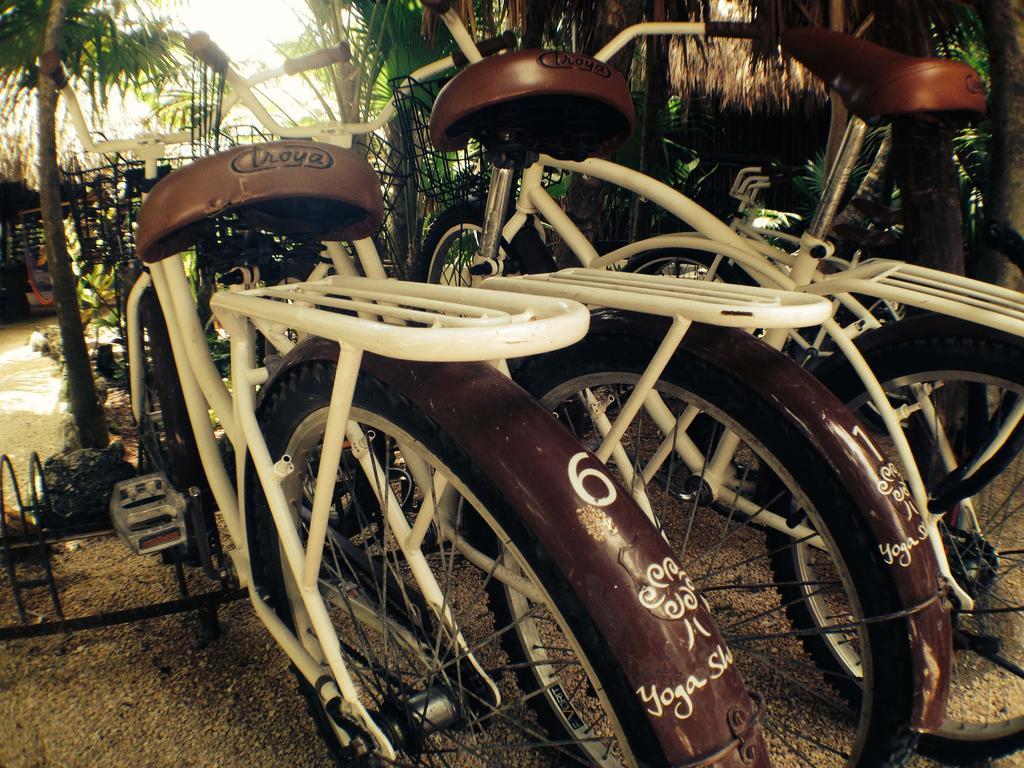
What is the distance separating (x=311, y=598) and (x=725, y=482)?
116 cm

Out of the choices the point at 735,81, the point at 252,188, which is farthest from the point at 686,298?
the point at 735,81

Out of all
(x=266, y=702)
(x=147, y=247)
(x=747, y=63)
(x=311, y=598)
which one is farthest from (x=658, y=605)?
(x=747, y=63)

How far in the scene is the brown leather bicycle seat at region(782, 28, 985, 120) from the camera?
122cm

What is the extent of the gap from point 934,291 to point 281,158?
1.25 m

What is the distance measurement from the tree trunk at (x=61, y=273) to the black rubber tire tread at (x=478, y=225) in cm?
164

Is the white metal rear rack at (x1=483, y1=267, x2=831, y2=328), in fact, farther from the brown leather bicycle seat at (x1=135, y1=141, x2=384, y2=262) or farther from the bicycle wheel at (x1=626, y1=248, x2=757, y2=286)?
the bicycle wheel at (x1=626, y1=248, x2=757, y2=286)

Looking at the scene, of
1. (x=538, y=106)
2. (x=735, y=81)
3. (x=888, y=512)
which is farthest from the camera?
(x=735, y=81)

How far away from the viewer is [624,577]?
0.75m

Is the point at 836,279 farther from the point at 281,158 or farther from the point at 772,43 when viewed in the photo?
the point at 772,43

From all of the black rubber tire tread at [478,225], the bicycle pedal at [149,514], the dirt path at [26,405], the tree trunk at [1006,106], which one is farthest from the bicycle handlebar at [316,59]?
the dirt path at [26,405]

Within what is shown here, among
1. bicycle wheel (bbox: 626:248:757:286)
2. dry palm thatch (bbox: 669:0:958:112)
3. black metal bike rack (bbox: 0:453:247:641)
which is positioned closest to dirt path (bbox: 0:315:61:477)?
black metal bike rack (bbox: 0:453:247:641)

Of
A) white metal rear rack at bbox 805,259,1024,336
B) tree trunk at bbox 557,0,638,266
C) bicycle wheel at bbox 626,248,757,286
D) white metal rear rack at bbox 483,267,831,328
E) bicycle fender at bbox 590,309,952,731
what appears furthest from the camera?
tree trunk at bbox 557,0,638,266

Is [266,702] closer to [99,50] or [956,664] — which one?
[956,664]

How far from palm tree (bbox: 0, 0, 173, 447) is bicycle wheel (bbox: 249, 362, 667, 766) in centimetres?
230
